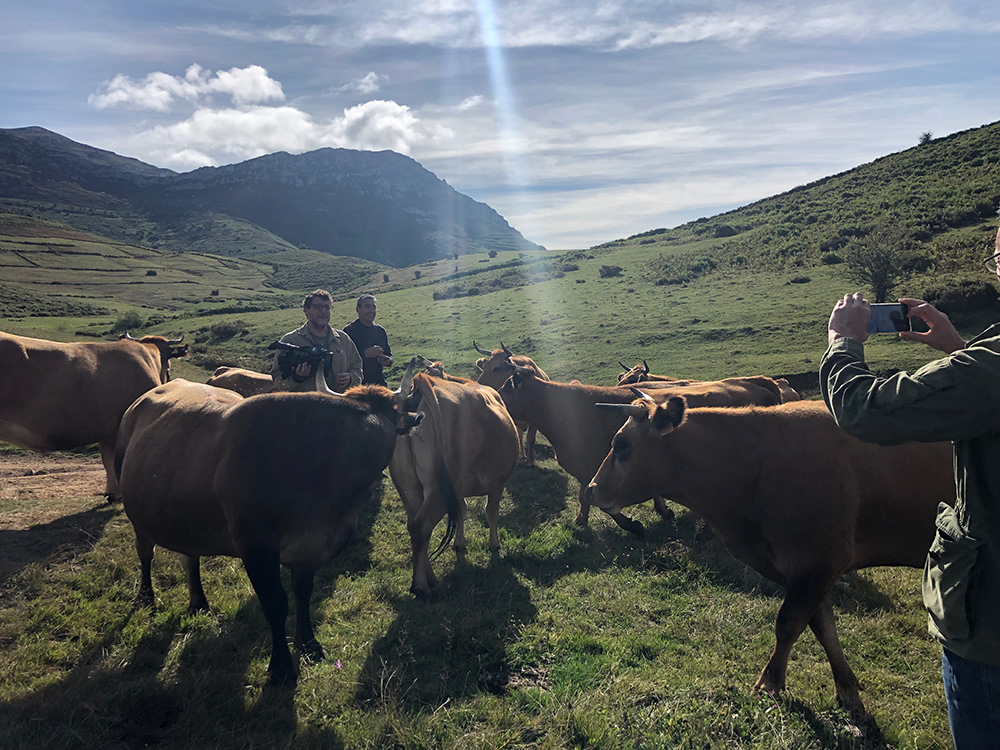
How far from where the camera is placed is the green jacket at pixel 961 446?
1.93 m

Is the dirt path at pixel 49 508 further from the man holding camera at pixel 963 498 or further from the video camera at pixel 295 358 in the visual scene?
the man holding camera at pixel 963 498

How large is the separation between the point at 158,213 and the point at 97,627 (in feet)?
656

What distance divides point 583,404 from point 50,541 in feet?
24.3

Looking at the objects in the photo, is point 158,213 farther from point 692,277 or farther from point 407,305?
point 692,277

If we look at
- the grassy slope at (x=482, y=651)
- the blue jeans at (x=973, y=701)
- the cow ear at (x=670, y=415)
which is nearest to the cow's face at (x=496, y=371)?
the grassy slope at (x=482, y=651)

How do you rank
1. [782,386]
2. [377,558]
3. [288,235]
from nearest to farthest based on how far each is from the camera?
[377,558]
[782,386]
[288,235]

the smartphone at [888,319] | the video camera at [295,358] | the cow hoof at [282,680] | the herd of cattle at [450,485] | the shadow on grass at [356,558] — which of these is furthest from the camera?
the video camera at [295,358]

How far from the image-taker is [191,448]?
4.98 meters

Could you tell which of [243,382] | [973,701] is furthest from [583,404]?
[973,701]

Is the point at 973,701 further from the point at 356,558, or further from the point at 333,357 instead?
the point at 333,357

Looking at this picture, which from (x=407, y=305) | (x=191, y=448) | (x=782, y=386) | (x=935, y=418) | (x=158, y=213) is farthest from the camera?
(x=158, y=213)

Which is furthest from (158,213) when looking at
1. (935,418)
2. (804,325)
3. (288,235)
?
(935,418)

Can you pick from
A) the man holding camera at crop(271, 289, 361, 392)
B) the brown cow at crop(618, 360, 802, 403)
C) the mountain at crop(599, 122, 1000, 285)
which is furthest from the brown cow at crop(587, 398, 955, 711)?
the mountain at crop(599, 122, 1000, 285)

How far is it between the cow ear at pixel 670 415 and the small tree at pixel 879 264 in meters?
22.4
